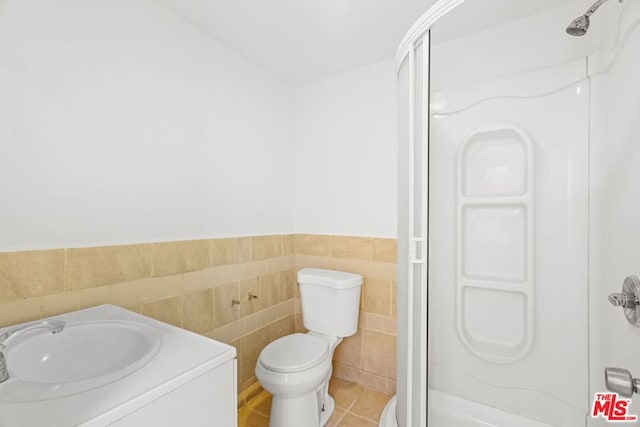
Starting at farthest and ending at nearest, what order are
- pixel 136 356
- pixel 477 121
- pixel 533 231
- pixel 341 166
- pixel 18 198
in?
pixel 341 166 → pixel 477 121 → pixel 533 231 → pixel 18 198 → pixel 136 356

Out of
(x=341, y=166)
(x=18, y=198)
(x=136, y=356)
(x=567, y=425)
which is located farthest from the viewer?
(x=341, y=166)

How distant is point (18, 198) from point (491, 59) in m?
2.17

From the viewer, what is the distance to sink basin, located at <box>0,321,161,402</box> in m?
0.76

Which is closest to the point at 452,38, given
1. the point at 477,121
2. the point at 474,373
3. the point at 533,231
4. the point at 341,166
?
the point at 477,121

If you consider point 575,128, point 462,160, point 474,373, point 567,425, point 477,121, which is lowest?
point 567,425

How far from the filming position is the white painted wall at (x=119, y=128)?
958mm

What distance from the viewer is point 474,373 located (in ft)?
5.08

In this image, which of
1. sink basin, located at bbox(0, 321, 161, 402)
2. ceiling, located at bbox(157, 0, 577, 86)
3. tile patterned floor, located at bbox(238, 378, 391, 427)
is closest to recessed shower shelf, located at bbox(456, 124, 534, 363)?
ceiling, located at bbox(157, 0, 577, 86)

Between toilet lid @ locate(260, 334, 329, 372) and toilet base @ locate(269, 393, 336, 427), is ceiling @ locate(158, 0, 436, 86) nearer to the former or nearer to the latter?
toilet lid @ locate(260, 334, 329, 372)

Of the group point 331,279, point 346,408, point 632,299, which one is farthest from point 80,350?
point 632,299

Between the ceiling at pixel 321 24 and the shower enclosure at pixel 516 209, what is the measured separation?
4cm

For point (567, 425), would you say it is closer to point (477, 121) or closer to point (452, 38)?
point (477, 121)

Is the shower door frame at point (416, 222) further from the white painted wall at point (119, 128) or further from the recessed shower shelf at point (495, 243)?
the white painted wall at point (119, 128)

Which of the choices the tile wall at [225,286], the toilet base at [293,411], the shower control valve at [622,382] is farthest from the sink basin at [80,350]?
the shower control valve at [622,382]
